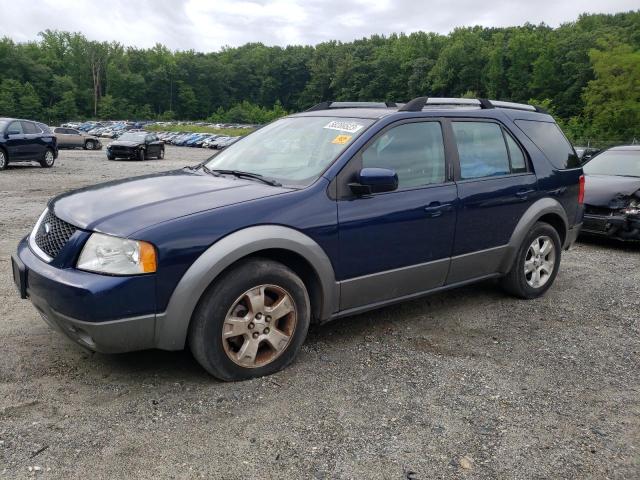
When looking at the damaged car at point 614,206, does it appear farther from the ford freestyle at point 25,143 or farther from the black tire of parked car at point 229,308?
the ford freestyle at point 25,143

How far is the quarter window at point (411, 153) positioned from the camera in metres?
4.07

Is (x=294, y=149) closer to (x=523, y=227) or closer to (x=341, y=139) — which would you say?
(x=341, y=139)

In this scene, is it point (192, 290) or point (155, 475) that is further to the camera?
point (192, 290)

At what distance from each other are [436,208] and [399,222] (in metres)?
0.40

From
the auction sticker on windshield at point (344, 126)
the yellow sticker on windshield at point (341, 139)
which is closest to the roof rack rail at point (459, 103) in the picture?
the auction sticker on windshield at point (344, 126)

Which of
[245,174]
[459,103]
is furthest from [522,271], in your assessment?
[245,174]

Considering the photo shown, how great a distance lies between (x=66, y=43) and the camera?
12912cm

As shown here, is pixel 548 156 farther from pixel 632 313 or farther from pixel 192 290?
pixel 192 290

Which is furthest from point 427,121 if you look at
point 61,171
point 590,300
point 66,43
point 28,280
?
point 66,43

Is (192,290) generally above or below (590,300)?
above

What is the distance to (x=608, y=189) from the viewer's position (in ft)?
26.0

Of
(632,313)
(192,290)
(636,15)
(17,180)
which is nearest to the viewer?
(192,290)

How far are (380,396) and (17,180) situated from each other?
46.6ft

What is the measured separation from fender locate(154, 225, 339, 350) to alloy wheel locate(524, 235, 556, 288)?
258cm
